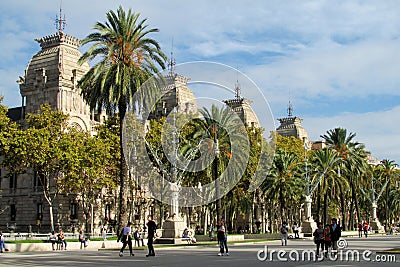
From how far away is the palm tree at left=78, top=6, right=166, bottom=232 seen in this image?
38.0 metres

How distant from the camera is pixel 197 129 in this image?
48594mm

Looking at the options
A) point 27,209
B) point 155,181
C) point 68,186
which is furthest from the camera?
point 27,209

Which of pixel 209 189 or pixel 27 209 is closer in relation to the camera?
pixel 209 189

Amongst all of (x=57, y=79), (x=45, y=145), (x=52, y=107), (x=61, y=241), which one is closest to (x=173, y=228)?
(x=61, y=241)

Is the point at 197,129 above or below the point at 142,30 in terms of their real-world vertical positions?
below

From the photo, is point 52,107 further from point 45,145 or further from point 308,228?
point 308,228

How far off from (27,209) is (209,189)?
905 inches

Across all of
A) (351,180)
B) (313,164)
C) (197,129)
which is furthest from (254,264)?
(351,180)

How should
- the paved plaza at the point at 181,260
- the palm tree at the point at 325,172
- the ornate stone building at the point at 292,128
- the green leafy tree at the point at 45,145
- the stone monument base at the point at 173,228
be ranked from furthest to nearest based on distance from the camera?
1. the ornate stone building at the point at 292,128
2. the palm tree at the point at 325,172
3. the green leafy tree at the point at 45,145
4. the stone monument base at the point at 173,228
5. the paved plaza at the point at 181,260

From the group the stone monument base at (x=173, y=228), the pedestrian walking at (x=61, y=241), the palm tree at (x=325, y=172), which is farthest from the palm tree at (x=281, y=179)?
the pedestrian walking at (x=61, y=241)

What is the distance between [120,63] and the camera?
38562mm

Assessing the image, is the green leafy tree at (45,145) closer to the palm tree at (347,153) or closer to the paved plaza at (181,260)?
the paved plaza at (181,260)

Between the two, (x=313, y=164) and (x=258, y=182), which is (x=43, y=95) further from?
(x=313, y=164)

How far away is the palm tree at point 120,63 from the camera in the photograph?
3803cm
